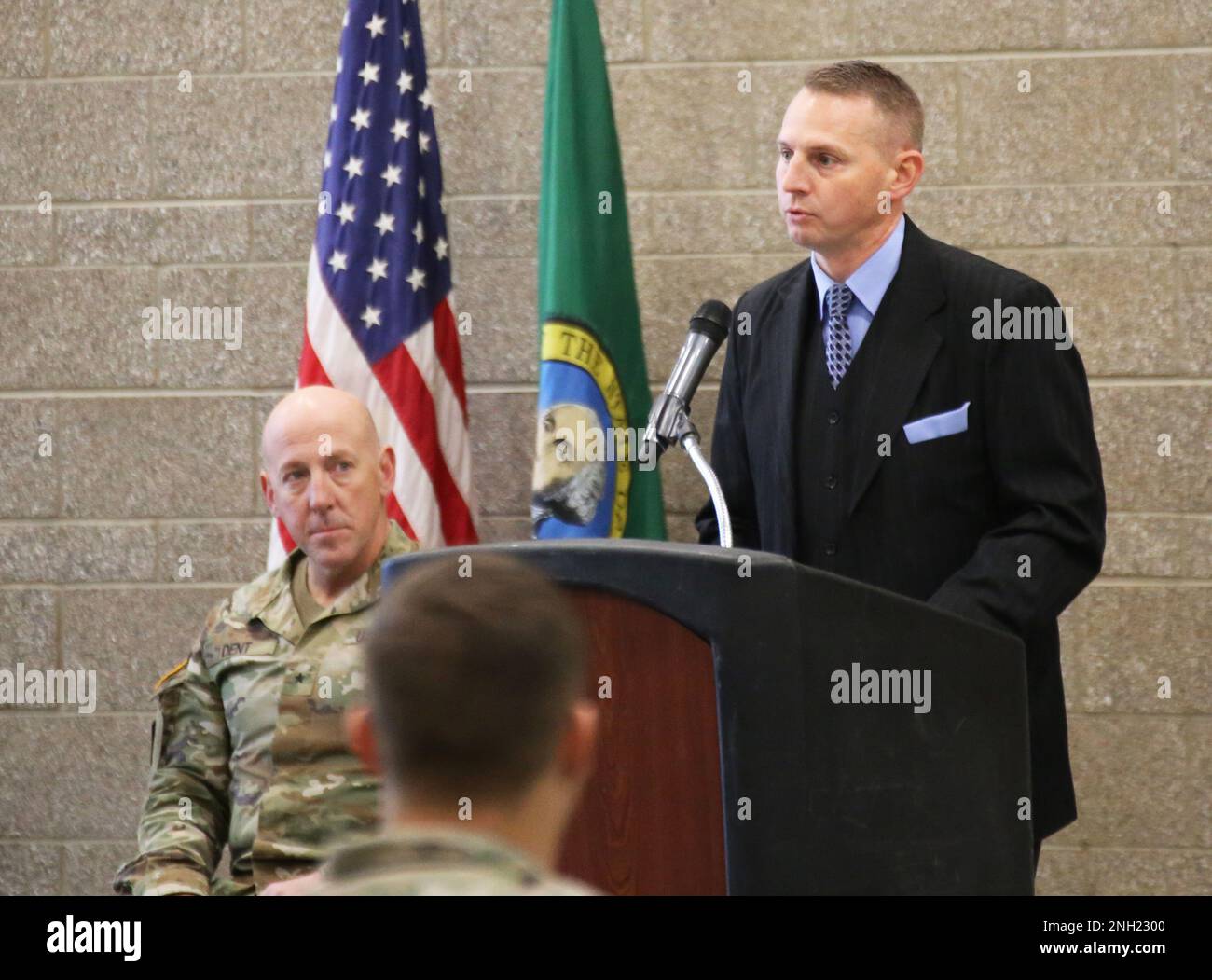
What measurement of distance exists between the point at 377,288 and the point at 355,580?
2.51 feet

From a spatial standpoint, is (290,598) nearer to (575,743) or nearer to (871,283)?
(871,283)

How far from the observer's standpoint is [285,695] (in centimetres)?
204

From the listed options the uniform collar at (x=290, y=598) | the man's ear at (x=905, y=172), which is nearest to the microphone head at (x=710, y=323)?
the man's ear at (x=905, y=172)

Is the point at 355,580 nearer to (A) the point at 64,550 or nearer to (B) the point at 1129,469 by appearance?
(A) the point at 64,550

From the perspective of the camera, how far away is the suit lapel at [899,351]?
196cm

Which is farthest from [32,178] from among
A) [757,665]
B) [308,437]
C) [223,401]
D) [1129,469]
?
[757,665]

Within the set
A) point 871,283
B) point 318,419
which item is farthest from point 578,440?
point 871,283

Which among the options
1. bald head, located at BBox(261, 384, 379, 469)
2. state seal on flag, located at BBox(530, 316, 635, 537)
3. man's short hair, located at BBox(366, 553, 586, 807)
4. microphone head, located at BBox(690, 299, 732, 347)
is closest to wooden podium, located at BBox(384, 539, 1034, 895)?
man's short hair, located at BBox(366, 553, 586, 807)

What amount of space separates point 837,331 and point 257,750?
3.21 feet

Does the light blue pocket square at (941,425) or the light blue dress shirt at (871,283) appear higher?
the light blue dress shirt at (871,283)

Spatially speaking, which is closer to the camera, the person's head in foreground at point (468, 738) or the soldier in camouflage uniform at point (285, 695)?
the person's head in foreground at point (468, 738)

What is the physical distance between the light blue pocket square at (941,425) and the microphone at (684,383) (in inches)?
11.0

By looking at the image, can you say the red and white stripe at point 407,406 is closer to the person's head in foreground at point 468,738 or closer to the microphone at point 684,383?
the microphone at point 684,383
